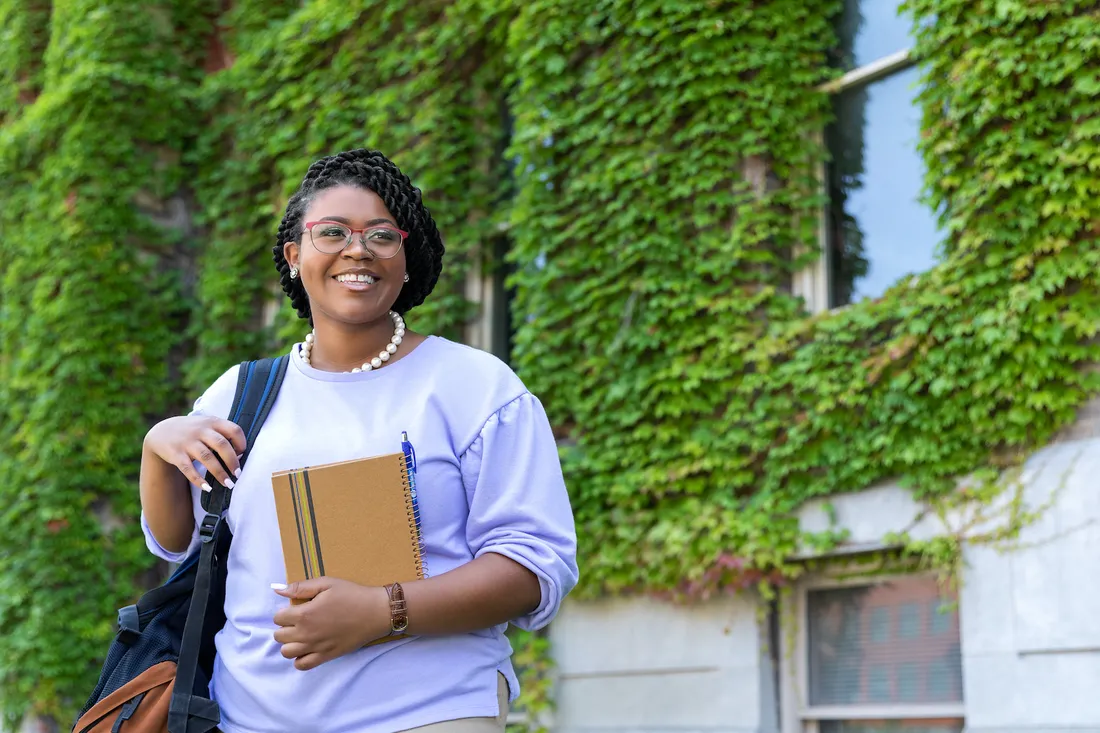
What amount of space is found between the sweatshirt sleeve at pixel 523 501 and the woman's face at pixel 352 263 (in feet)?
1.13

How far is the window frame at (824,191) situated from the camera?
6039 mm

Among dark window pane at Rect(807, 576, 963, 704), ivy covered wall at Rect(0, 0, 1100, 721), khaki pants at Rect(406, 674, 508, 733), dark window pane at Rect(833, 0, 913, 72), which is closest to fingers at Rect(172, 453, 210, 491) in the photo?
khaki pants at Rect(406, 674, 508, 733)

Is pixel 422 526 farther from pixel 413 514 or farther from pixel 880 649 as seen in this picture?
pixel 880 649

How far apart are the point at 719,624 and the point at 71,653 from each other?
15.3ft

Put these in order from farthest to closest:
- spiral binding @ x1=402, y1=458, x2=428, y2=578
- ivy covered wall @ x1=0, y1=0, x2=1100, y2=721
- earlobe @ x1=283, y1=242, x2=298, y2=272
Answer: ivy covered wall @ x1=0, y1=0, x2=1100, y2=721, earlobe @ x1=283, y1=242, x2=298, y2=272, spiral binding @ x1=402, y1=458, x2=428, y2=578

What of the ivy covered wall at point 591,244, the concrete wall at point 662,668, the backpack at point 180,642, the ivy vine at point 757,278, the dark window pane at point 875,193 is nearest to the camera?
the backpack at point 180,642

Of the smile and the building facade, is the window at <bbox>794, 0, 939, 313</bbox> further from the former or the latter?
the smile

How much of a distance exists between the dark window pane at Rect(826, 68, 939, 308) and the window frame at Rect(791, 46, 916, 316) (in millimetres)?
35

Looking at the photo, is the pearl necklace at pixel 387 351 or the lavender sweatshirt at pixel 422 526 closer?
the lavender sweatshirt at pixel 422 526

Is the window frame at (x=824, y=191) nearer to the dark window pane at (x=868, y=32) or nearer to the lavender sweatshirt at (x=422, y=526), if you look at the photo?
the dark window pane at (x=868, y=32)

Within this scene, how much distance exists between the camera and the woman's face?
7.68ft

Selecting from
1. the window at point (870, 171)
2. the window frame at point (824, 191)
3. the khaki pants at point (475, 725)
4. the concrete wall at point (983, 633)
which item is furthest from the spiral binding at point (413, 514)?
the window at point (870, 171)

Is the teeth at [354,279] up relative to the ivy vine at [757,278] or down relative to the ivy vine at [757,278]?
down

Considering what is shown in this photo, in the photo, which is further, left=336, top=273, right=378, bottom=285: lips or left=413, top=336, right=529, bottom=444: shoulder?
left=336, top=273, right=378, bottom=285: lips
